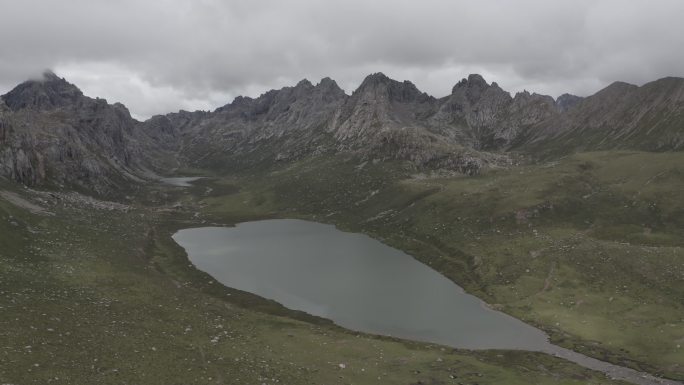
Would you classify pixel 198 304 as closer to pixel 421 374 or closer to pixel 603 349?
pixel 421 374

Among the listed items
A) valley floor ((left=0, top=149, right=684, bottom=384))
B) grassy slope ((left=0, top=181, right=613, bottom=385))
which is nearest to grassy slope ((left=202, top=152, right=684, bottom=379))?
valley floor ((left=0, top=149, right=684, bottom=384))

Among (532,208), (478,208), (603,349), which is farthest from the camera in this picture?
(478,208)

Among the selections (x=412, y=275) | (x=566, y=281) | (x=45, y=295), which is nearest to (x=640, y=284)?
(x=566, y=281)

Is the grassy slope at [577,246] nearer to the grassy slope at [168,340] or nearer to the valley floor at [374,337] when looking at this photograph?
the valley floor at [374,337]

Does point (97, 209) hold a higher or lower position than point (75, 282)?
higher

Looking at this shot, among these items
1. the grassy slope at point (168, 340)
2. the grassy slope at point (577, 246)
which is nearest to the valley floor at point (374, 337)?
the grassy slope at point (168, 340)

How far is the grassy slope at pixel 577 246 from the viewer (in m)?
79.9

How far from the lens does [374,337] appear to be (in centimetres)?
7738

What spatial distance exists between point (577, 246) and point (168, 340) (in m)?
99.8

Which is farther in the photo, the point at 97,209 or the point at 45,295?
the point at 97,209

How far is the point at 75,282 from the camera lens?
81.4 m

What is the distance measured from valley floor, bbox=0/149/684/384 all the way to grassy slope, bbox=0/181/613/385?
303mm

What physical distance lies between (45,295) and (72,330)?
54.2 ft

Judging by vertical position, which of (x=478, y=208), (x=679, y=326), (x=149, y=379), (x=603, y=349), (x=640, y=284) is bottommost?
(x=149, y=379)
